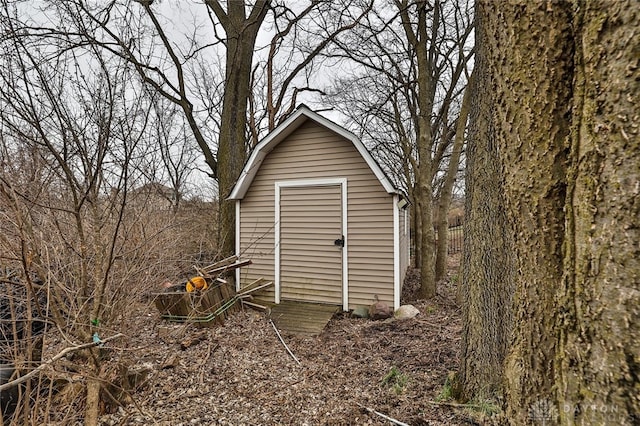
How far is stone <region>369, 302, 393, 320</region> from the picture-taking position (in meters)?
5.39

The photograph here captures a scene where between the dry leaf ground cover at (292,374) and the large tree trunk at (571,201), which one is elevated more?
the large tree trunk at (571,201)

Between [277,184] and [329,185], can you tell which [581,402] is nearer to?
[329,185]

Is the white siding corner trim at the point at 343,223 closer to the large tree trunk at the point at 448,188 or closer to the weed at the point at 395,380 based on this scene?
the weed at the point at 395,380

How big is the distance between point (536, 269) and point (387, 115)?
860 cm

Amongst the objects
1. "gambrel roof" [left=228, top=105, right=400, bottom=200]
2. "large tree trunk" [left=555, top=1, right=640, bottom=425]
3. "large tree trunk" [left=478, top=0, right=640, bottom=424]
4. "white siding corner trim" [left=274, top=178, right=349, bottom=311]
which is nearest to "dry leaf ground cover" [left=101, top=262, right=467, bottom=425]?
"white siding corner trim" [left=274, top=178, right=349, bottom=311]

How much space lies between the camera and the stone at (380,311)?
17.7 feet

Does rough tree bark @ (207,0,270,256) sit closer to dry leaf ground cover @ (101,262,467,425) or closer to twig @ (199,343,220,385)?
dry leaf ground cover @ (101,262,467,425)

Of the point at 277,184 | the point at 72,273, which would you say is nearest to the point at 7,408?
the point at 72,273

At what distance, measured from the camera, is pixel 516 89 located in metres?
1.18

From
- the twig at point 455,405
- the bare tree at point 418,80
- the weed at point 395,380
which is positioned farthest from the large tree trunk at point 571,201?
the bare tree at point 418,80

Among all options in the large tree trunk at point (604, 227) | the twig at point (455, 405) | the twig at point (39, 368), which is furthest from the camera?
the twig at point (455, 405)

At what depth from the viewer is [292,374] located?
3721 mm

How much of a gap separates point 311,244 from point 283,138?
7.18 feet

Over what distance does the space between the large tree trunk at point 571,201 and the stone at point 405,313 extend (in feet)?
13.7
